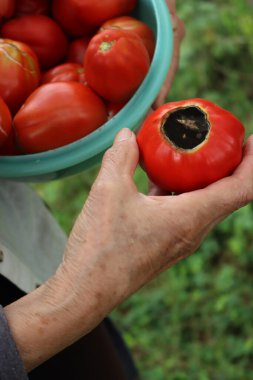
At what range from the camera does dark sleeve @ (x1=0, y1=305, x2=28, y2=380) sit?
833mm

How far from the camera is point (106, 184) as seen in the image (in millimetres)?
915

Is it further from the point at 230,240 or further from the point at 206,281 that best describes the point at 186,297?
the point at 230,240

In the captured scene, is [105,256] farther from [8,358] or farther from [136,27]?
[136,27]

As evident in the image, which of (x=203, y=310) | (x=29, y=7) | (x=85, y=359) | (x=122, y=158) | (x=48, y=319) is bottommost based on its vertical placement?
(x=203, y=310)

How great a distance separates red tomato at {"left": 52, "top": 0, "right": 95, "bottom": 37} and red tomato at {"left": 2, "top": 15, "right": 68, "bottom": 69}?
0.02 metres

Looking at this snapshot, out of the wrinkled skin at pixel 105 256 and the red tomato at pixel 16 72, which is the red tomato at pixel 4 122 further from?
the wrinkled skin at pixel 105 256

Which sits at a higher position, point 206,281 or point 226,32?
→ point 226,32

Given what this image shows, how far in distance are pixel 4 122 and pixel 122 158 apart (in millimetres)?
262

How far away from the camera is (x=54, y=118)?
1.12 meters

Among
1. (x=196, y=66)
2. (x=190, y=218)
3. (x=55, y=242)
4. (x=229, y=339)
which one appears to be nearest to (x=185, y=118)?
(x=190, y=218)

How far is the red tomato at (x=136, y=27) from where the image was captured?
124 centimetres

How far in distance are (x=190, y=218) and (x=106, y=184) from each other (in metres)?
0.15

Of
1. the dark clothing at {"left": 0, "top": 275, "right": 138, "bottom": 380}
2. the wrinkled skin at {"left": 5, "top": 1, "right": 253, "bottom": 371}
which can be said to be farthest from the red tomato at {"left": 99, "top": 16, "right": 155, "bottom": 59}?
the dark clothing at {"left": 0, "top": 275, "right": 138, "bottom": 380}

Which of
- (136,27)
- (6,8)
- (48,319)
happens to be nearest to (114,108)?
(136,27)
